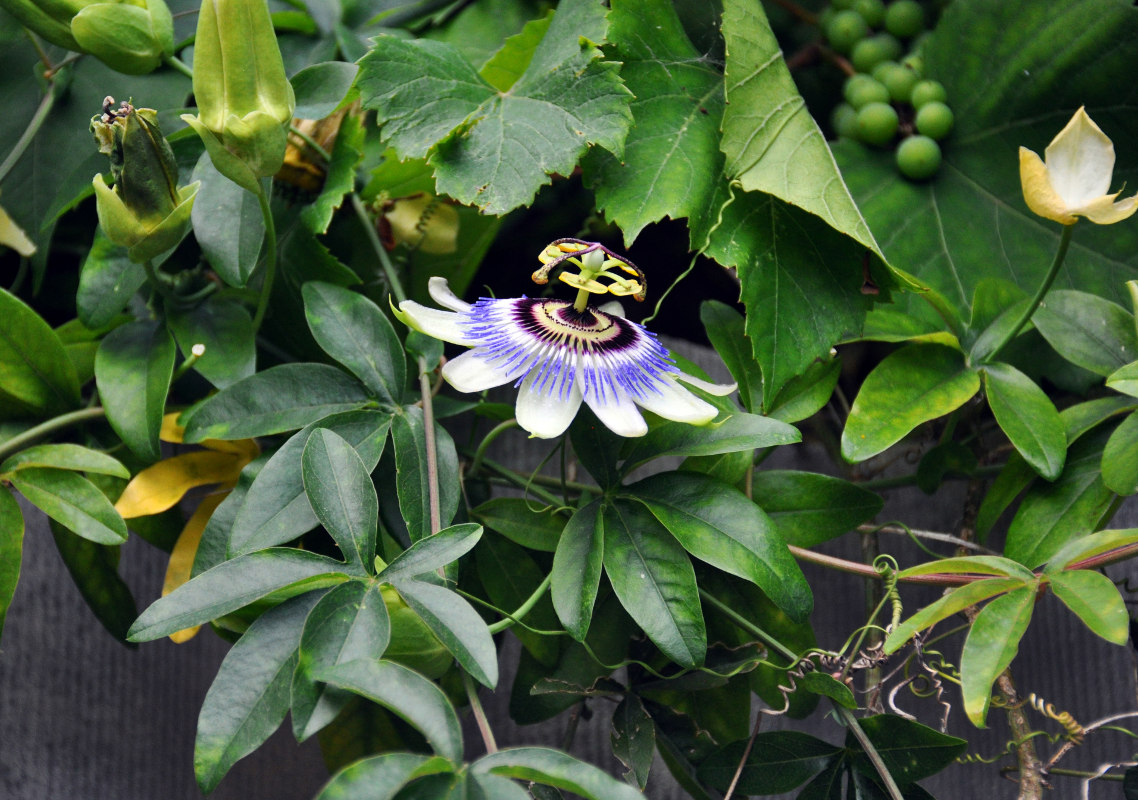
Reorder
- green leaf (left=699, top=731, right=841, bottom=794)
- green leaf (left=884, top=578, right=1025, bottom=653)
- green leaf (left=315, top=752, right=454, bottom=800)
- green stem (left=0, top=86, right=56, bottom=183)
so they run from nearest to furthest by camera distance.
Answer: green leaf (left=315, top=752, right=454, bottom=800) < green leaf (left=884, top=578, right=1025, bottom=653) < green leaf (left=699, top=731, right=841, bottom=794) < green stem (left=0, top=86, right=56, bottom=183)

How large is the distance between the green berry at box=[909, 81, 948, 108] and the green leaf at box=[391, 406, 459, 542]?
542 millimetres

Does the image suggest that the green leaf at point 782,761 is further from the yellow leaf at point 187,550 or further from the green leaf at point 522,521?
the yellow leaf at point 187,550

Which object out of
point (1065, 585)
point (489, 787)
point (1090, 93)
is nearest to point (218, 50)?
point (489, 787)

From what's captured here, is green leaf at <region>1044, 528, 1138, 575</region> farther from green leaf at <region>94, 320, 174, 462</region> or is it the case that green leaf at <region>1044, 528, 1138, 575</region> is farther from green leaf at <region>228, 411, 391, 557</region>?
green leaf at <region>94, 320, 174, 462</region>

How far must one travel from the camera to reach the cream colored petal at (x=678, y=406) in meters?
A: 0.55

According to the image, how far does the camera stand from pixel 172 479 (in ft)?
2.23

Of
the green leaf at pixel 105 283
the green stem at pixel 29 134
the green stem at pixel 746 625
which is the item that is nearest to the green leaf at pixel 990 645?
the green stem at pixel 746 625

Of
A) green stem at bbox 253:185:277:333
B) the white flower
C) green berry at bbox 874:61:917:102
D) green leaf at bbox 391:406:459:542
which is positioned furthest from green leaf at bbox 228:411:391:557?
green berry at bbox 874:61:917:102

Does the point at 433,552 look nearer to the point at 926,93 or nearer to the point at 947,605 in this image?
the point at 947,605

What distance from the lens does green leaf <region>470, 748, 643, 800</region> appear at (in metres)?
0.42

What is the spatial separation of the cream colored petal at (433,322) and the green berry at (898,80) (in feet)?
1.63

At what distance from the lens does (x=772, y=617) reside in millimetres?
649

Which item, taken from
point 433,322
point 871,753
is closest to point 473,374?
point 433,322

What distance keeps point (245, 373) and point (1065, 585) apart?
1.83ft
